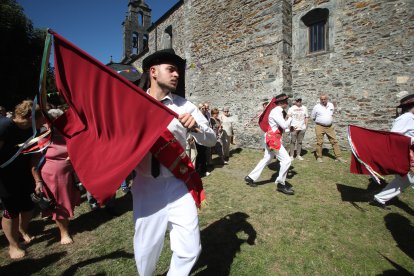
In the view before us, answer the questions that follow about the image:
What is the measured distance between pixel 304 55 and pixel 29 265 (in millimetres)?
10808

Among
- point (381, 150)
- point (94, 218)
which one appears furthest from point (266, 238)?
point (94, 218)

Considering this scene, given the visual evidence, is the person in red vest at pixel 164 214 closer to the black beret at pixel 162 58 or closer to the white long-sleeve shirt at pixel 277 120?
the black beret at pixel 162 58

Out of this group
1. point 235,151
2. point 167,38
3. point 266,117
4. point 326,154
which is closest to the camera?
point 266,117

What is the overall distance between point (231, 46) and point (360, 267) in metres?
10.4

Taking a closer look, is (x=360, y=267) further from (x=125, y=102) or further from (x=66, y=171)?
(x=66, y=171)

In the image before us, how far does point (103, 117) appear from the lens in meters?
1.79

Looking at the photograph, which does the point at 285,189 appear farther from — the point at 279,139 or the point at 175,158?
the point at 175,158

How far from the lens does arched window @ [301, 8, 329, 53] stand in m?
9.75

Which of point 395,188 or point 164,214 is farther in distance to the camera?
point 395,188

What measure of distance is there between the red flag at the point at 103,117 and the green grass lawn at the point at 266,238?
1.85m

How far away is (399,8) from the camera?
8.02 meters

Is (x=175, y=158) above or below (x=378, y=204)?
above

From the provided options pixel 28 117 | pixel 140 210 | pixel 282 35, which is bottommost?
pixel 140 210

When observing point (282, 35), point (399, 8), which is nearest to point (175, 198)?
point (282, 35)
